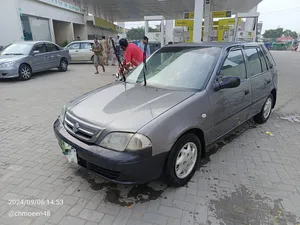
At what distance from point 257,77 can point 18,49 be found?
31.4 ft

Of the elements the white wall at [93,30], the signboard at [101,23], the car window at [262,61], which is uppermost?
the signboard at [101,23]

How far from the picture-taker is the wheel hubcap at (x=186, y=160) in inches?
97.0

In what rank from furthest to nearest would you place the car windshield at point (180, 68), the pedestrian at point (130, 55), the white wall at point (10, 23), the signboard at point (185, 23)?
1. the white wall at point (10, 23)
2. the signboard at point (185, 23)
3. the pedestrian at point (130, 55)
4. the car windshield at point (180, 68)

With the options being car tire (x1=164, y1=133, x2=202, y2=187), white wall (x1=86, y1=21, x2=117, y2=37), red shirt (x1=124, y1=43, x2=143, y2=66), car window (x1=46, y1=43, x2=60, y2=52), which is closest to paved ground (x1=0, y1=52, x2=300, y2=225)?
car tire (x1=164, y1=133, x2=202, y2=187)

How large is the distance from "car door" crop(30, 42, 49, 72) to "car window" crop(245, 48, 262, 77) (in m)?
8.78

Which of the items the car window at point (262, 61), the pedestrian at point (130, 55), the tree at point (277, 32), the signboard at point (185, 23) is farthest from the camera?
the tree at point (277, 32)

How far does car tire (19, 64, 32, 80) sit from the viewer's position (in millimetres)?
8807

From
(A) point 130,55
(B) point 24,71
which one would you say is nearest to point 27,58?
(B) point 24,71

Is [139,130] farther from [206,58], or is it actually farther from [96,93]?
[206,58]

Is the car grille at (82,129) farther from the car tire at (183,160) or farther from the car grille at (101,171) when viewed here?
the car tire at (183,160)

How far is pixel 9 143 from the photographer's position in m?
3.67

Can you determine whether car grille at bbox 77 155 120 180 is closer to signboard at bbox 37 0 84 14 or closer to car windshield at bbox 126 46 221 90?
car windshield at bbox 126 46 221 90

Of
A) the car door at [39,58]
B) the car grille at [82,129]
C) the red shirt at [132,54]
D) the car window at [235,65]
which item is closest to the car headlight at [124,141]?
the car grille at [82,129]

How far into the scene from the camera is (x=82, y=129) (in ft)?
7.61
